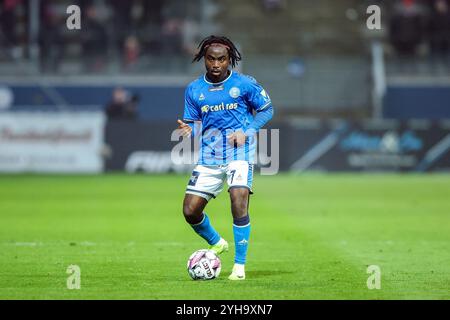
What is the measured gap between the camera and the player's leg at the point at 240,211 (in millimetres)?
10367

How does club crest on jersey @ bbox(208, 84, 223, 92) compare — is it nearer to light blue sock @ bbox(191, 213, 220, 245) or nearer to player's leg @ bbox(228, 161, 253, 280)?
player's leg @ bbox(228, 161, 253, 280)

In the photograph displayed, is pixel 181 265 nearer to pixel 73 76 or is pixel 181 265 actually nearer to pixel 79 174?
pixel 79 174

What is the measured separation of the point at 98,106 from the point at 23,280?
2243 cm

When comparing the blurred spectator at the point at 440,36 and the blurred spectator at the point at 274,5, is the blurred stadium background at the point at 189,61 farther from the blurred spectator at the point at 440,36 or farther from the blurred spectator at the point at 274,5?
the blurred spectator at the point at 274,5

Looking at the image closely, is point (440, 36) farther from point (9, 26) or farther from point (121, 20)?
point (9, 26)

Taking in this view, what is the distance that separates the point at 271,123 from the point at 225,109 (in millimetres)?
17843

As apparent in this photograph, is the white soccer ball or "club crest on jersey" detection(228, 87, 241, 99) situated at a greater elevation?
"club crest on jersey" detection(228, 87, 241, 99)

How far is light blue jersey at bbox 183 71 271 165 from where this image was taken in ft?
35.0

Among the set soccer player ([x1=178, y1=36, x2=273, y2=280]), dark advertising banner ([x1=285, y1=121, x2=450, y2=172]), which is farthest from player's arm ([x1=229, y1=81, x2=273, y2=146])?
dark advertising banner ([x1=285, y1=121, x2=450, y2=172])

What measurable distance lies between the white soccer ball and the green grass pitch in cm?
13

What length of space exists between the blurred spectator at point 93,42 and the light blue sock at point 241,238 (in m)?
22.9

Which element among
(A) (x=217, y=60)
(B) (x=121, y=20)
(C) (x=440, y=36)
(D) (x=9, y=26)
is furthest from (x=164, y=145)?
(A) (x=217, y=60)

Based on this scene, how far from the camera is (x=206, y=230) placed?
11133 mm

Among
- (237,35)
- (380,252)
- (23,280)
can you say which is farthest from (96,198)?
(237,35)
